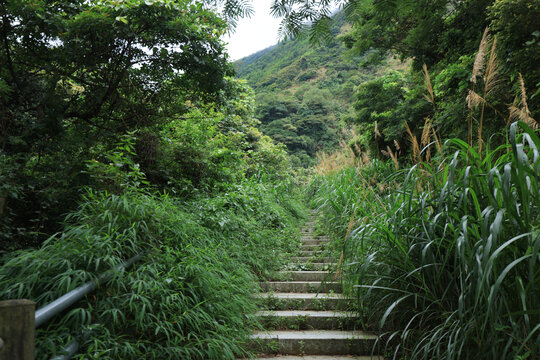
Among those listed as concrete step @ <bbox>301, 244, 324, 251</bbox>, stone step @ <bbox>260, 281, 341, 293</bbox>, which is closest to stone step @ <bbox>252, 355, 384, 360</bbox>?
stone step @ <bbox>260, 281, 341, 293</bbox>

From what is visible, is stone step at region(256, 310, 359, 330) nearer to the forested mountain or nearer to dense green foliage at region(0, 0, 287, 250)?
dense green foliage at region(0, 0, 287, 250)

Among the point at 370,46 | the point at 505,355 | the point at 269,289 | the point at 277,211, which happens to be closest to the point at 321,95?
the point at 370,46

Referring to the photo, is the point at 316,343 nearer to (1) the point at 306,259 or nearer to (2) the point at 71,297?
(2) the point at 71,297

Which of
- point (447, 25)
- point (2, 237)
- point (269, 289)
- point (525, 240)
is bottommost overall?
point (269, 289)

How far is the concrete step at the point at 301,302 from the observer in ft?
9.53

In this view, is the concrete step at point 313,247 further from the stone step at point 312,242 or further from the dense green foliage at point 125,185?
the dense green foliage at point 125,185

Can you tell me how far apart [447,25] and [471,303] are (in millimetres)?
4660

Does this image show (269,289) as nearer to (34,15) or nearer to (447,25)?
(34,15)

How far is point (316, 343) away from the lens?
2.36 m

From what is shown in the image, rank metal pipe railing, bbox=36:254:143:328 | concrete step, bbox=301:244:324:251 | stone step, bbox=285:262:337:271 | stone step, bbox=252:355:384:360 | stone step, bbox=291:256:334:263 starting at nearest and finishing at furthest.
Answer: metal pipe railing, bbox=36:254:143:328, stone step, bbox=252:355:384:360, stone step, bbox=285:262:337:271, stone step, bbox=291:256:334:263, concrete step, bbox=301:244:324:251

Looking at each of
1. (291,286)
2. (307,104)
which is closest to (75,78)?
(291,286)

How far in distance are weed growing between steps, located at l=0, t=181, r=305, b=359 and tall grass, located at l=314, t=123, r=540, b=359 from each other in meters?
1.07

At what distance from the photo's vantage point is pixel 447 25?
468 centimetres

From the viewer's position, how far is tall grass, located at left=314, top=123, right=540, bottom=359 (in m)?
1.45
